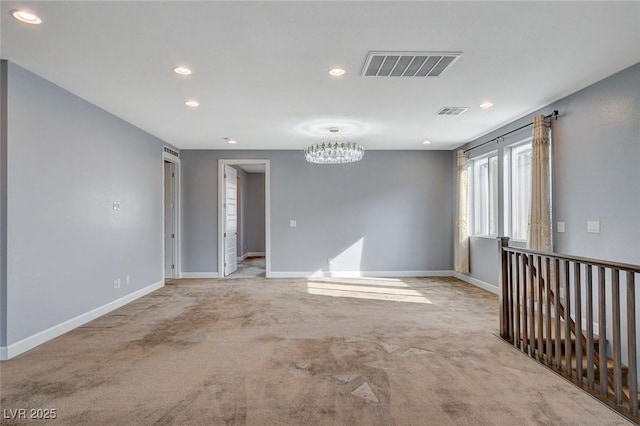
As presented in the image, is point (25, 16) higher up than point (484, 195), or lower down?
higher up

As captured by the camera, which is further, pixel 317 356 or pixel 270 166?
pixel 270 166

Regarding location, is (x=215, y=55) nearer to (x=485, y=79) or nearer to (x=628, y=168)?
(x=485, y=79)

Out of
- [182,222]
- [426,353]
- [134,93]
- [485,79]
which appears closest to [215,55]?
[134,93]

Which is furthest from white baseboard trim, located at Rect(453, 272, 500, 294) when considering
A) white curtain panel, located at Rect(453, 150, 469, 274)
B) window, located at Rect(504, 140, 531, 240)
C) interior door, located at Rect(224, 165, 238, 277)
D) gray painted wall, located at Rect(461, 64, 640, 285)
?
interior door, located at Rect(224, 165, 238, 277)

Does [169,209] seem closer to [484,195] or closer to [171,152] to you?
[171,152]

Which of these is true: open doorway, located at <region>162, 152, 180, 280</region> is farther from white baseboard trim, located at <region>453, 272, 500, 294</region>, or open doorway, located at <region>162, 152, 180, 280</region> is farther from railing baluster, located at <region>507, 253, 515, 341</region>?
railing baluster, located at <region>507, 253, 515, 341</region>

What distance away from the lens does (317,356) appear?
10.4ft

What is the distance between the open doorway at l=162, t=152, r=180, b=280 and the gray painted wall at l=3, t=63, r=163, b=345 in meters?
1.51

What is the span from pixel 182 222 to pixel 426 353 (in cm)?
570

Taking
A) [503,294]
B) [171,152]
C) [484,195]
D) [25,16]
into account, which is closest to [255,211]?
[171,152]

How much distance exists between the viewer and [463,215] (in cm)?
676

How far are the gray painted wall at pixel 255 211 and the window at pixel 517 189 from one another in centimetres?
744

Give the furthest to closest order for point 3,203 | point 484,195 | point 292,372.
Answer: point 484,195 → point 3,203 → point 292,372

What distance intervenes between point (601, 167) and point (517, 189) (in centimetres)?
175
